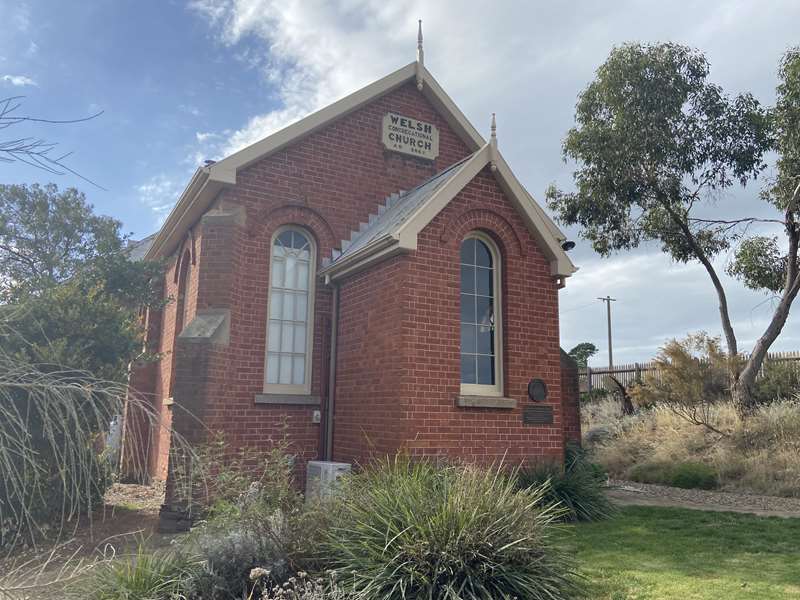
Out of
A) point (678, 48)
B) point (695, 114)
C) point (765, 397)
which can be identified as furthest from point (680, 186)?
point (765, 397)

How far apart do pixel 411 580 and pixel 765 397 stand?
1692 cm

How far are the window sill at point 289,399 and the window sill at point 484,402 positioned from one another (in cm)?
278

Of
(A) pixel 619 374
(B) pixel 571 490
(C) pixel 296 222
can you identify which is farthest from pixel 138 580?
(A) pixel 619 374

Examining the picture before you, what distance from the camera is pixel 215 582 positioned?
5363mm

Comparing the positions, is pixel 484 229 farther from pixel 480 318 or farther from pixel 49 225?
pixel 49 225

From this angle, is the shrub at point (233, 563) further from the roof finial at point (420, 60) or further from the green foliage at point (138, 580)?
the roof finial at point (420, 60)

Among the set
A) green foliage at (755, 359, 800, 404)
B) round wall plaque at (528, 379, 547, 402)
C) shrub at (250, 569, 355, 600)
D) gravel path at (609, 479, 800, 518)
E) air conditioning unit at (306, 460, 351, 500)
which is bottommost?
gravel path at (609, 479, 800, 518)

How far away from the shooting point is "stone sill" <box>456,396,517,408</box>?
9.56 m

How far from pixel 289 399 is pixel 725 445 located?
10.9m

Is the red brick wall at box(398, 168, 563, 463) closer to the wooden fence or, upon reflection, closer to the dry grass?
the dry grass

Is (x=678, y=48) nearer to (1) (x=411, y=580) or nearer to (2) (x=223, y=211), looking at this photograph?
(2) (x=223, y=211)

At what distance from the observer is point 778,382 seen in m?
18.3

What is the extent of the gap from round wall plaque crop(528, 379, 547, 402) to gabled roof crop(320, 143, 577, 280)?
1.90 meters

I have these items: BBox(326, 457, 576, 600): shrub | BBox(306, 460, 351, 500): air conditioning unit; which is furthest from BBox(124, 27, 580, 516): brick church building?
BBox(326, 457, 576, 600): shrub
